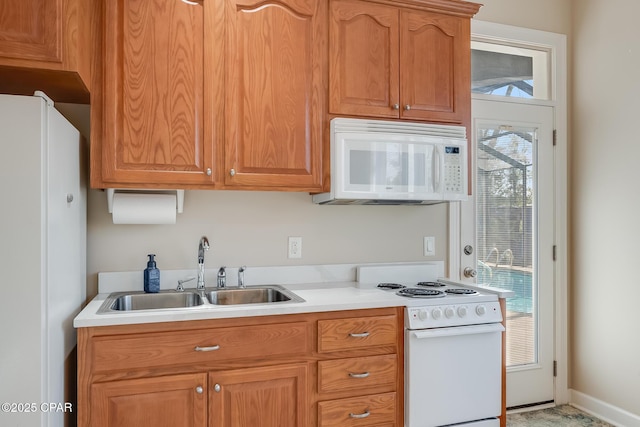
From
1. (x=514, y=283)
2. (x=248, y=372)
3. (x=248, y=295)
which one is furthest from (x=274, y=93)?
(x=514, y=283)

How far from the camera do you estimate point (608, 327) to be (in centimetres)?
288

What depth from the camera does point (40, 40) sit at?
1582mm

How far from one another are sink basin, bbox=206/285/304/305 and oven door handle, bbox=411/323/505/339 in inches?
25.8

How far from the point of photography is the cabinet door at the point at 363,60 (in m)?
2.30

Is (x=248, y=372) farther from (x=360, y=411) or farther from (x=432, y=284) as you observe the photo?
(x=432, y=284)

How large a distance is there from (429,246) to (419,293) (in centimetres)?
65

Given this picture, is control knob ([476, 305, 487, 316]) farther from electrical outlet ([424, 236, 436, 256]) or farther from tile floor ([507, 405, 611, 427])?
tile floor ([507, 405, 611, 427])

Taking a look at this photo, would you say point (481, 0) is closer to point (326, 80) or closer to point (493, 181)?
point (493, 181)

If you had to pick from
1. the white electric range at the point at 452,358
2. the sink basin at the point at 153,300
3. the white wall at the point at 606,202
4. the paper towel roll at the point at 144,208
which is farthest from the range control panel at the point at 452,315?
the paper towel roll at the point at 144,208

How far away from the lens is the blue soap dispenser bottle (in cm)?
220

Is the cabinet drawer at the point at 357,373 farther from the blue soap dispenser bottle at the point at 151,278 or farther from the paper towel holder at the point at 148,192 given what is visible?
the paper towel holder at the point at 148,192

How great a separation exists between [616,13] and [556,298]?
6.23 ft

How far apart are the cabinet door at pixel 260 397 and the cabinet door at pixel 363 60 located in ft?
4.25

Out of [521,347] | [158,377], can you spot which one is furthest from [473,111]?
[158,377]
